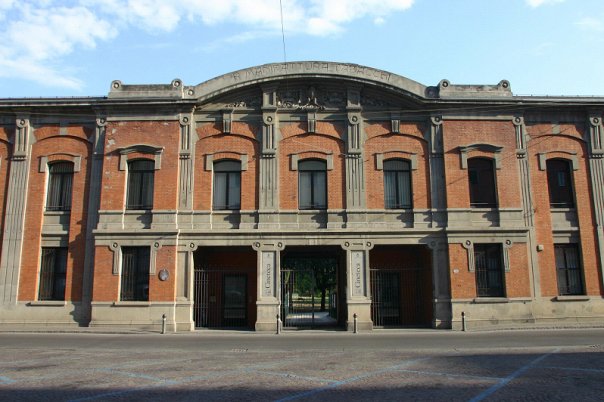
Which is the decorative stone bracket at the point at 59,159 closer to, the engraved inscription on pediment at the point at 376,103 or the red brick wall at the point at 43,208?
the red brick wall at the point at 43,208

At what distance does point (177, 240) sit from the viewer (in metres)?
20.9

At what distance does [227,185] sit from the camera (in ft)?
71.7

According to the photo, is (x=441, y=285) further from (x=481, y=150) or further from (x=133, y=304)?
(x=133, y=304)

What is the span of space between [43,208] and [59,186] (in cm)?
114

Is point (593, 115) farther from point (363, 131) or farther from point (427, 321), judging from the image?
point (427, 321)

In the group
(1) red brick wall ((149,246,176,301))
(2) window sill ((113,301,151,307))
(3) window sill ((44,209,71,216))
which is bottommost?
(2) window sill ((113,301,151,307))

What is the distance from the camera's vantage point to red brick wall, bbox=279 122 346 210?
21453mm

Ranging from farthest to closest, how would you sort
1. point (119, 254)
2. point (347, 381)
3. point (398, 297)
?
1. point (398, 297)
2. point (119, 254)
3. point (347, 381)

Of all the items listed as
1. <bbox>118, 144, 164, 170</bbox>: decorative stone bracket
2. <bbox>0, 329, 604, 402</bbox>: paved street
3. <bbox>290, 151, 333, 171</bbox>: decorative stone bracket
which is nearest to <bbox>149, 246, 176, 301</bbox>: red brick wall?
<bbox>0, 329, 604, 402</bbox>: paved street

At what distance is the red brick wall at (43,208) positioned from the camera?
2109 cm

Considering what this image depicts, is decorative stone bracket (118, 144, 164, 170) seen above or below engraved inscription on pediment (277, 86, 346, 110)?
below

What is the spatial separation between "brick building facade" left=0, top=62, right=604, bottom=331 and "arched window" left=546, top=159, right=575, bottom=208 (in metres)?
0.07

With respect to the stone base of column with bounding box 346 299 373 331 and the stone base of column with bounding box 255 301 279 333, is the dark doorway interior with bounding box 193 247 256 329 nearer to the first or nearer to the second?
the stone base of column with bounding box 255 301 279 333

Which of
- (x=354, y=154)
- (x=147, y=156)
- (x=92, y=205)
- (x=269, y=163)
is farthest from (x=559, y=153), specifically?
(x=92, y=205)
